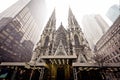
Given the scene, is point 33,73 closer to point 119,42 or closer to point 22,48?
point 119,42

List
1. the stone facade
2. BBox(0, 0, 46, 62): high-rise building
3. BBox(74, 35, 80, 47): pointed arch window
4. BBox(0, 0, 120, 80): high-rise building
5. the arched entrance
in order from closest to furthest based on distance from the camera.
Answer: BBox(0, 0, 120, 80): high-rise building < the arched entrance < the stone facade < BBox(74, 35, 80, 47): pointed arch window < BBox(0, 0, 46, 62): high-rise building

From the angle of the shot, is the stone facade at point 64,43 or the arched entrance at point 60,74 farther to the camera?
the stone facade at point 64,43

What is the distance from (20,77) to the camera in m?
17.8

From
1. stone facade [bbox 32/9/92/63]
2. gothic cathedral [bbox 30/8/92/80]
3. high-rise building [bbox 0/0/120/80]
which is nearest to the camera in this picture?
high-rise building [bbox 0/0/120/80]

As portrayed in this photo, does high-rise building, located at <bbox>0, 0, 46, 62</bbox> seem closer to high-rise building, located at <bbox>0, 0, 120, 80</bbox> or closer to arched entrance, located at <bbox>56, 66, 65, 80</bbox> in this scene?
high-rise building, located at <bbox>0, 0, 120, 80</bbox>

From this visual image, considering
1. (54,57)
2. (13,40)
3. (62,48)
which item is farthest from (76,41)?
(13,40)

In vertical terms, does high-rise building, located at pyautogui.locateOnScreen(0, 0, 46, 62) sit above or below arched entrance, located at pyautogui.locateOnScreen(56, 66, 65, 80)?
above

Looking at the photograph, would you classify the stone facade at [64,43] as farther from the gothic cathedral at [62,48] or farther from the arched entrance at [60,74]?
the arched entrance at [60,74]

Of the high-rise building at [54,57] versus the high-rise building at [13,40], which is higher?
the high-rise building at [13,40]

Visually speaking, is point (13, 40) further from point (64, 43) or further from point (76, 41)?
point (76, 41)

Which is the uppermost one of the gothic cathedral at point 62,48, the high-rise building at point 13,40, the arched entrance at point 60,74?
the high-rise building at point 13,40

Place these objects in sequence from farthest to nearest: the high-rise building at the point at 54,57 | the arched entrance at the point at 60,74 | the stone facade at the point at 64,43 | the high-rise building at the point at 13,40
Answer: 1. the high-rise building at the point at 13,40
2. the stone facade at the point at 64,43
3. the arched entrance at the point at 60,74
4. the high-rise building at the point at 54,57

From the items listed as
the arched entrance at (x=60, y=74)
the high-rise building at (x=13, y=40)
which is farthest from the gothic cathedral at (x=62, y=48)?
the high-rise building at (x=13, y=40)

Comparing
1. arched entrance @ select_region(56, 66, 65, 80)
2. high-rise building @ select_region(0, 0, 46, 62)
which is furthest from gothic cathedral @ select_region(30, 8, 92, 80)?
high-rise building @ select_region(0, 0, 46, 62)
